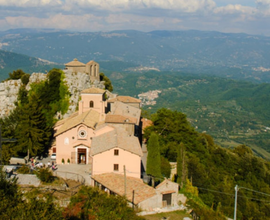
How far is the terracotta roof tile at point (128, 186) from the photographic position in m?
30.4

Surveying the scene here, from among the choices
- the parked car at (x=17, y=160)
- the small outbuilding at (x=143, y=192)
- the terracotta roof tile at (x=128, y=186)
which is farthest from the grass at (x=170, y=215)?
the parked car at (x=17, y=160)

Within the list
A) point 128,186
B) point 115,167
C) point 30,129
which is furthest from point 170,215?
point 30,129

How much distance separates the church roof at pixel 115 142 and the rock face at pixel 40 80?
18916 mm

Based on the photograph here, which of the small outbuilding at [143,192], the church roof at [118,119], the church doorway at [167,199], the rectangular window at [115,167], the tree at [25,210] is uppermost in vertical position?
the tree at [25,210]

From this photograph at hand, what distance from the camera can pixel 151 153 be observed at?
119ft

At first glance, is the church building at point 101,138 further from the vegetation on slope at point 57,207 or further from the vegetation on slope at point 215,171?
the vegetation on slope at point 57,207

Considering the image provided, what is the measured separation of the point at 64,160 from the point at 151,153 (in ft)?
49.7

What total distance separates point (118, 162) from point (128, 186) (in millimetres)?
4153

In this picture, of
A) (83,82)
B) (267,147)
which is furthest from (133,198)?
(267,147)

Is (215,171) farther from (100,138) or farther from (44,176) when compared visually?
(44,176)

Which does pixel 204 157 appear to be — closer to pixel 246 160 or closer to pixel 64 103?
pixel 246 160

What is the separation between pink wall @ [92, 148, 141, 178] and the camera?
3544cm

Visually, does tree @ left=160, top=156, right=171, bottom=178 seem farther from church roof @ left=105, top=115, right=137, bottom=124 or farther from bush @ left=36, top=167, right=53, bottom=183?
bush @ left=36, top=167, right=53, bottom=183

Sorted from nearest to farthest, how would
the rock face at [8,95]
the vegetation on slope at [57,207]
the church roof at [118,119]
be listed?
the vegetation on slope at [57,207] < the church roof at [118,119] < the rock face at [8,95]
